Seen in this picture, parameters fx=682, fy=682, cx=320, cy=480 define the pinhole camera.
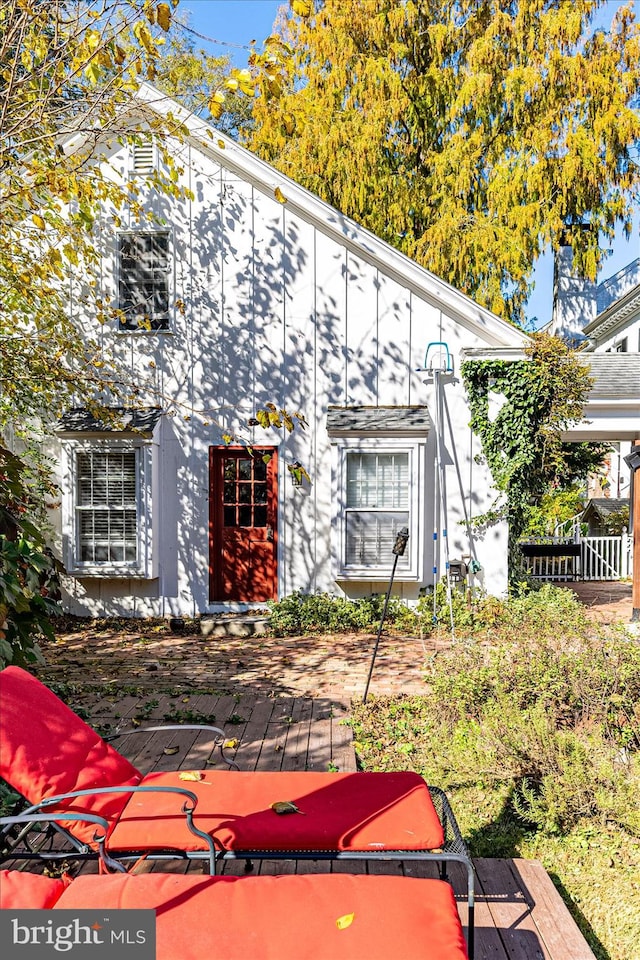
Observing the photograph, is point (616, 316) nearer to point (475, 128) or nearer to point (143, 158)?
point (475, 128)

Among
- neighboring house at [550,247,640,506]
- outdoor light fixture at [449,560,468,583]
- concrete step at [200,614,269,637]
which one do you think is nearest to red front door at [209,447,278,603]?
concrete step at [200,614,269,637]

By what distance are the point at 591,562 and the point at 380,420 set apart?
27.8 feet

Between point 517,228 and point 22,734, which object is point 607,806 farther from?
point 517,228

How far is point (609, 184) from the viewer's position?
15664mm

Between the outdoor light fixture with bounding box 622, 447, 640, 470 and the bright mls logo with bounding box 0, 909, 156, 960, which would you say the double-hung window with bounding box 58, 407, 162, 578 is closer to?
the outdoor light fixture with bounding box 622, 447, 640, 470

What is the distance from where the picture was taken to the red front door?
10.6m

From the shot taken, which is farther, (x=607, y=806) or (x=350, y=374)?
(x=350, y=374)

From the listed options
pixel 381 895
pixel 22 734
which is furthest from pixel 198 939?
pixel 22 734

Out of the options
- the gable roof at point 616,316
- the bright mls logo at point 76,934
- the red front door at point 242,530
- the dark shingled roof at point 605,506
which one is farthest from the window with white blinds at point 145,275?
the gable roof at point 616,316

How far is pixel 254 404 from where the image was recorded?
1044 cm

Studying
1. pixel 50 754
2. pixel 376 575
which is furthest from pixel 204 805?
pixel 376 575

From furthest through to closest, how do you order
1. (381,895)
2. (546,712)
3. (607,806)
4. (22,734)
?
(546,712)
(607,806)
(22,734)
(381,895)

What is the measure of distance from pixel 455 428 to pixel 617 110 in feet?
33.0

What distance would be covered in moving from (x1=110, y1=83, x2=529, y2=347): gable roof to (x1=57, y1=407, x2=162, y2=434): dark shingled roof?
→ 3721 millimetres
